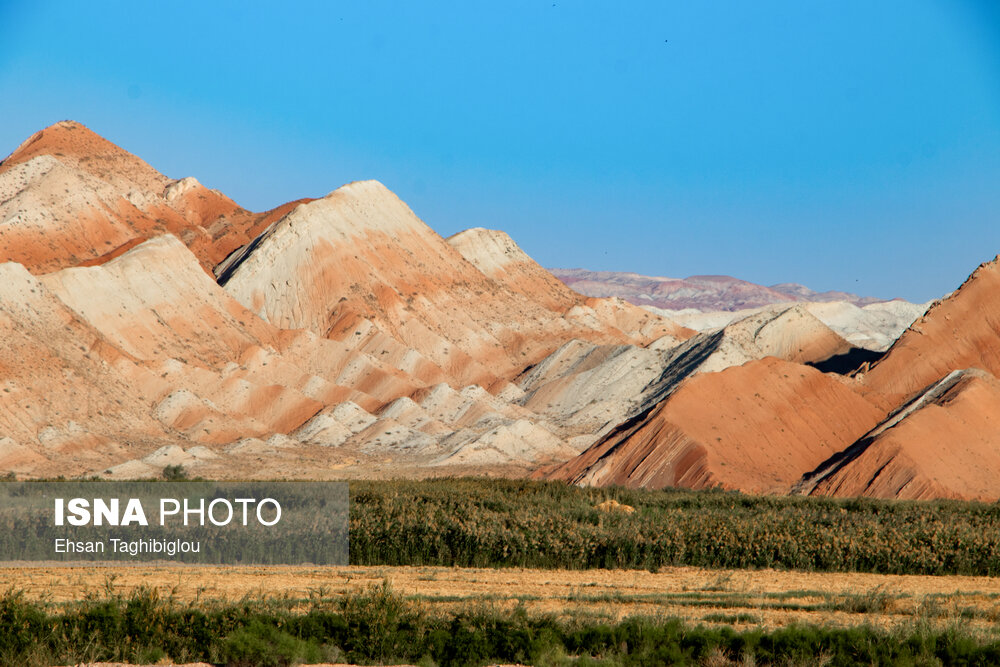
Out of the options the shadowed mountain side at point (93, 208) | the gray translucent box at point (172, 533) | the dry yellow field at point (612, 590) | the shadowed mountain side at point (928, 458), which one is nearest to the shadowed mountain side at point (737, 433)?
the shadowed mountain side at point (928, 458)

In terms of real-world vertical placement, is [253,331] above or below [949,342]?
above

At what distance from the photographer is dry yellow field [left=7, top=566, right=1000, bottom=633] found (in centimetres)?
1803

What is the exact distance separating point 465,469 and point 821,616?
40.1 meters

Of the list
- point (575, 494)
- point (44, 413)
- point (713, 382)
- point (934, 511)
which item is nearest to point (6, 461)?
point (44, 413)

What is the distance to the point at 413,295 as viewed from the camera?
9838 cm

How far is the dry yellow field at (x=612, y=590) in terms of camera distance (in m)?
18.0

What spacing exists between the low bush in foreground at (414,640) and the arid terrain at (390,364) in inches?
1059

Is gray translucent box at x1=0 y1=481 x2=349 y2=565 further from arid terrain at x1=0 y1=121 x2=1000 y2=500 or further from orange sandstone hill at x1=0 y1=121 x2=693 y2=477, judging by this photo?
orange sandstone hill at x1=0 y1=121 x2=693 y2=477

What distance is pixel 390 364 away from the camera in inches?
3329

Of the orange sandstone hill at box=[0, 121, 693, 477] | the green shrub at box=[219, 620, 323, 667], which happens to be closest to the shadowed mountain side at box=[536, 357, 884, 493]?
the orange sandstone hill at box=[0, 121, 693, 477]

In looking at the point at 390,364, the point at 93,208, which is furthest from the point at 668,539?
the point at 93,208

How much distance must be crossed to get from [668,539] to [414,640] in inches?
471

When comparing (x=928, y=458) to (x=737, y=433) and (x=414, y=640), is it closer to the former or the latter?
(x=737, y=433)

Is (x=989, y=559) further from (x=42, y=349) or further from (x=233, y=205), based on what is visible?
(x=233, y=205)
